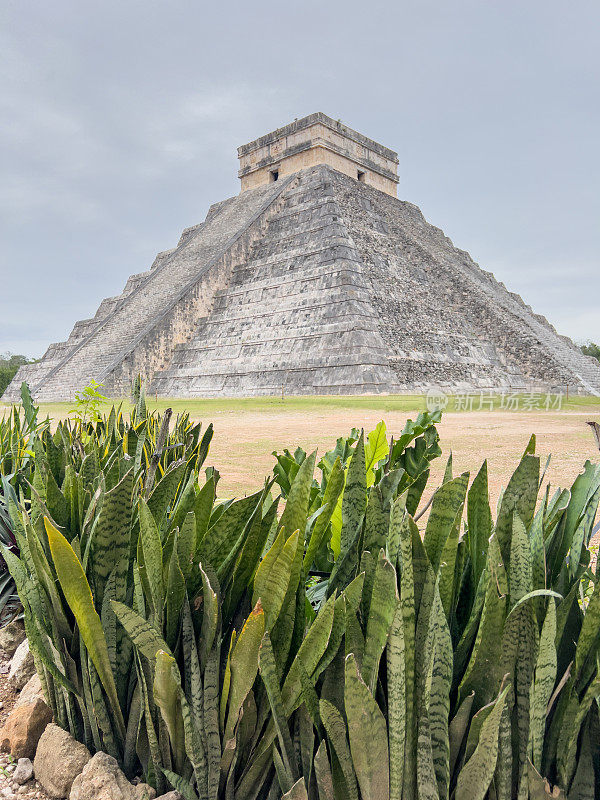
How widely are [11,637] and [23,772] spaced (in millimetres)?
721

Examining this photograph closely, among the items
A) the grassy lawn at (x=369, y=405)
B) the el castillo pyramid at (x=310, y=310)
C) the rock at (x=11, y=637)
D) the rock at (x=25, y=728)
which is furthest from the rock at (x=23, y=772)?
the el castillo pyramid at (x=310, y=310)

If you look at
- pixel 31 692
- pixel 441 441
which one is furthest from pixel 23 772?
pixel 441 441

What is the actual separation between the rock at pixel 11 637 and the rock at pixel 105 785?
919mm

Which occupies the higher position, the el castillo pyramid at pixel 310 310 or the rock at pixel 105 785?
the el castillo pyramid at pixel 310 310

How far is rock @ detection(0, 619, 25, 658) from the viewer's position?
196cm

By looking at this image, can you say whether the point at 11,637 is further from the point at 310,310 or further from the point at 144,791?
the point at 310,310

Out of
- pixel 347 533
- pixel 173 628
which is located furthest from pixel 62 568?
pixel 347 533

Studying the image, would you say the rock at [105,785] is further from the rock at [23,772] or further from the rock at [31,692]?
the rock at [31,692]

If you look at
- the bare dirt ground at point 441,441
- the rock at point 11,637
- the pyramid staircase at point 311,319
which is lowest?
the rock at point 11,637

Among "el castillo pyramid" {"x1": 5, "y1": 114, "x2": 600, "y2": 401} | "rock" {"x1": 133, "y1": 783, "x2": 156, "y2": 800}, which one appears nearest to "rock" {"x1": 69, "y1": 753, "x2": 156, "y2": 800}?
"rock" {"x1": 133, "y1": 783, "x2": 156, "y2": 800}

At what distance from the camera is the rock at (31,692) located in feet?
4.84

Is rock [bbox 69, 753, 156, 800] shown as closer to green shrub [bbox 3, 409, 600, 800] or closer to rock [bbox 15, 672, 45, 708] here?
green shrub [bbox 3, 409, 600, 800]

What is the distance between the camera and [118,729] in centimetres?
121

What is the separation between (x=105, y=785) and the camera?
44.5 inches
